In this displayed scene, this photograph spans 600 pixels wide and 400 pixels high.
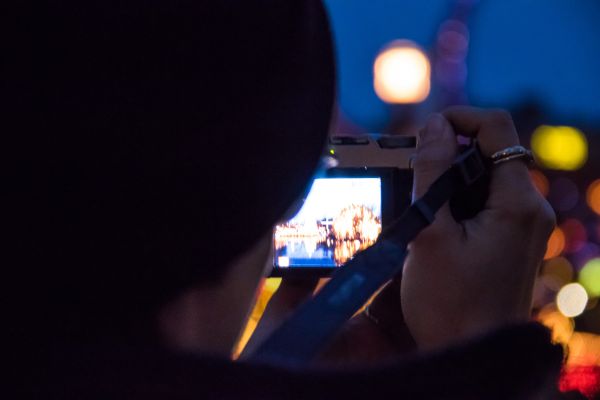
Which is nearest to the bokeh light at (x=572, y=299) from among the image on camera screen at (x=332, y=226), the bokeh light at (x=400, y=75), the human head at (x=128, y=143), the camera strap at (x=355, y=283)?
the bokeh light at (x=400, y=75)

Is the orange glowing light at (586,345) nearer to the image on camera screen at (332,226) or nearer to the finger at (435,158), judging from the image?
the image on camera screen at (332,226)

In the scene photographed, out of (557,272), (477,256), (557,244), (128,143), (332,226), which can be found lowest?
(557,272)

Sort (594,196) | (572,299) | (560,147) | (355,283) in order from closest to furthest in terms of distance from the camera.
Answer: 1. (355,283)
2. (572,299)
3. (560,147)
4. (594,196)

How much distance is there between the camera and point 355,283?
2.99 feet

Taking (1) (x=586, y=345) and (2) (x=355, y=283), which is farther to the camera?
(1) (x=586, y=345)

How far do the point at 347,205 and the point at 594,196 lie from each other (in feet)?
109

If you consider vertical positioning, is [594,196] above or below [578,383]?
below

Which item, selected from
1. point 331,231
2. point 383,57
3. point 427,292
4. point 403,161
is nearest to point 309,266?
point 331,231

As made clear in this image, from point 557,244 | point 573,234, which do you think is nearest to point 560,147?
point 573,234

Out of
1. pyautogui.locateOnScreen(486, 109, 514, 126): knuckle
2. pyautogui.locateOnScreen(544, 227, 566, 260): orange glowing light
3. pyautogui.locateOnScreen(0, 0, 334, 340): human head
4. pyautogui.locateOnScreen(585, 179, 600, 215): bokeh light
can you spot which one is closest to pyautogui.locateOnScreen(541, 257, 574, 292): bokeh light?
pyautogui.locateOnScreen(544, 227, 566, 260): orange glowing light

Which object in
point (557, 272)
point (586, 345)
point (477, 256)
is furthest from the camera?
point (557, 272)

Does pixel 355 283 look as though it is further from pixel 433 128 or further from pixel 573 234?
pixel 573 234

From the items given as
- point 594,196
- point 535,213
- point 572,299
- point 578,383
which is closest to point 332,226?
point 535,213

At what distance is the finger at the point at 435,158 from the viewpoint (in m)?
1.26
